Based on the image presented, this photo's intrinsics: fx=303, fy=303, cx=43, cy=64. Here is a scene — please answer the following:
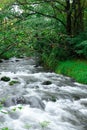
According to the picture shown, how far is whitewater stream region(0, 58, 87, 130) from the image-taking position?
9594mm

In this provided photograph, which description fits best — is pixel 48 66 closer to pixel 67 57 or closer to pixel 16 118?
pixel 67 57

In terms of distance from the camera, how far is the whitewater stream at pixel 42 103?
9.59m

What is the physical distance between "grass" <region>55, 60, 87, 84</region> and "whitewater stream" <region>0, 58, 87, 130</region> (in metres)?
0.41

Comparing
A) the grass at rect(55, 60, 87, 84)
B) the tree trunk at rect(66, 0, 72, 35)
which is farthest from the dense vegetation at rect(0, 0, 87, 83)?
the grass at rect(55, 60, 87, 84)

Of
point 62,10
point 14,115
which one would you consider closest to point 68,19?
point 62,10

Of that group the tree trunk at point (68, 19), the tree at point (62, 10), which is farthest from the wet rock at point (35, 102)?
the tree trunk at point (68, 19)

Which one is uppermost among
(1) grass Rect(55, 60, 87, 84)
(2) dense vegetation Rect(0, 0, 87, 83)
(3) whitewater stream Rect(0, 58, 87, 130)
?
(2) dense vegetation Rect(0, 0, 87, 83)

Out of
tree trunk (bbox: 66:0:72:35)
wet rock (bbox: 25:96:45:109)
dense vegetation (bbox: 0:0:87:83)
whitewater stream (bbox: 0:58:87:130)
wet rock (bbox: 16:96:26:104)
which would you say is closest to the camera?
whitewater stream (bbox: 0:58:87:130)

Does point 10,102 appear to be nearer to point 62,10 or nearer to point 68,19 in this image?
point 62,10

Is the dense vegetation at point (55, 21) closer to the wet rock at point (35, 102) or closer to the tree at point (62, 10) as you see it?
the tree at point (62, 10)

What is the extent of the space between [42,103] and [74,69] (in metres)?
5.44

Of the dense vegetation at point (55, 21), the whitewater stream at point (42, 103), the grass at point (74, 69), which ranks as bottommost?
the whitewater stream at point (42, 103)

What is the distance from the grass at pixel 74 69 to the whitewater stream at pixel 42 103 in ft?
1.35

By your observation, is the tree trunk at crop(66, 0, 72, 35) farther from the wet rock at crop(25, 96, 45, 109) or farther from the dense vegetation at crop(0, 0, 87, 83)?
the wet rock at crop(25, 96, 45, 109)
